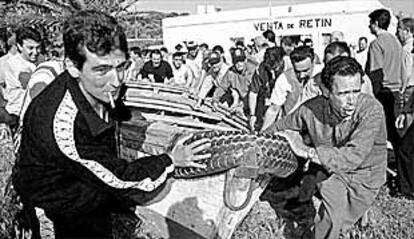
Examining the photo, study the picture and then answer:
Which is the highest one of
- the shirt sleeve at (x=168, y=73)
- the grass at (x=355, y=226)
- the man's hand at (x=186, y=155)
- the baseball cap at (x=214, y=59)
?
the baseball cap at (x=214, y=59)

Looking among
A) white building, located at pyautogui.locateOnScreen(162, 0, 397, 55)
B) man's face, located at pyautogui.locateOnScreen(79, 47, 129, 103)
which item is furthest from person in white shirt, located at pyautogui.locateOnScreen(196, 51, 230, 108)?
man's face, located at pyautogui.locateOnScreen(79, 47, 129, 103)

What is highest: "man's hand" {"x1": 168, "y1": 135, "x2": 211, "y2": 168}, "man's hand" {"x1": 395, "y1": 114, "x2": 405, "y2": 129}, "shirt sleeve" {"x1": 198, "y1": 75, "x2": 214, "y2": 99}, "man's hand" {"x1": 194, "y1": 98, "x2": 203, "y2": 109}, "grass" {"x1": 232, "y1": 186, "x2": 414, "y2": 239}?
"man's hand" {"x1": 168, "y1": 135, "x2": 211, "y2": 168}

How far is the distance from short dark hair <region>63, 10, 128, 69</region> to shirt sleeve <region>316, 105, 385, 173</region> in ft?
6.44

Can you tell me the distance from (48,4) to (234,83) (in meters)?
4.14

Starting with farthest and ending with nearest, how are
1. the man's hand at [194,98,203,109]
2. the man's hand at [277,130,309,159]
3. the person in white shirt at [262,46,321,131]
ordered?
the person in white shirt at [262,46,321,131] → the man's hand at [194,98,203,109] → the man's hand at [277,130,309,159]

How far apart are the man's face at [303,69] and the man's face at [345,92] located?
207cm

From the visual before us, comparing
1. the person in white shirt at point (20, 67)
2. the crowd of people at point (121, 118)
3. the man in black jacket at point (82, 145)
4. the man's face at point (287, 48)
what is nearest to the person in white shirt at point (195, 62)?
the man's face at point (287, 48)

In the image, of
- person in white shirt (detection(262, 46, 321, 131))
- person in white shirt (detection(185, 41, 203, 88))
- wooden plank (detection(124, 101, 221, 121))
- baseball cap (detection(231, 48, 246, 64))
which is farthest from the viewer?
person in white shirt (detection(185, 41, 203, 88))

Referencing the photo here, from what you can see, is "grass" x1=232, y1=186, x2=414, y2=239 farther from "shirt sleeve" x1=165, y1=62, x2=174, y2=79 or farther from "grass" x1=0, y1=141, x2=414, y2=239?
"shirt sleeve" x1=165, y1=62, x2=174, y2=79

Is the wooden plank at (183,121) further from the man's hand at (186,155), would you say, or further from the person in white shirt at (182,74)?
the person in white shirt at (182,74)

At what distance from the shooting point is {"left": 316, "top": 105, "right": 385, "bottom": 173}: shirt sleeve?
157 inches

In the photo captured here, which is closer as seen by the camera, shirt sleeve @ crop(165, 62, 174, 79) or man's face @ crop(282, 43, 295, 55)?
man's face @ crop(282, 43, 295, 55)

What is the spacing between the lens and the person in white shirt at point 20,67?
20.0 feet

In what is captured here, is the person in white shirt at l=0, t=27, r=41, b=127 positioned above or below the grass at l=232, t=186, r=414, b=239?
above
